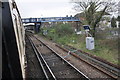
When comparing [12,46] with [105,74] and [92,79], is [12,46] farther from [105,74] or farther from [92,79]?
[105,74]

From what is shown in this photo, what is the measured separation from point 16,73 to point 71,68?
4798mm

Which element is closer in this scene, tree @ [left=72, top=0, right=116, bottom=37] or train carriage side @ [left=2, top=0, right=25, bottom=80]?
train carriage side @ [left=2, top=0, right=25, bottom=80]

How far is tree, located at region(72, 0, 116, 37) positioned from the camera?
1351cm

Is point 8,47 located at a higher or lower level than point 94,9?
lower

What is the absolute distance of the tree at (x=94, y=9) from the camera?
44.3 ft

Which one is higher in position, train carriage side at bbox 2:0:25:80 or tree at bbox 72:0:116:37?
tree at bbox 72:0:116:37

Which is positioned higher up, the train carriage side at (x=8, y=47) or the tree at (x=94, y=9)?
the tree at (x=94, y=9)

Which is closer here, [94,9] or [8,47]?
[8,47]

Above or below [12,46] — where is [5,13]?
→ above

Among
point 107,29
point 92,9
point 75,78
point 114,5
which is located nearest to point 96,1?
point 92,9

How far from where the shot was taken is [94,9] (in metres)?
14.9

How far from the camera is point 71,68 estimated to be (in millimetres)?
6242

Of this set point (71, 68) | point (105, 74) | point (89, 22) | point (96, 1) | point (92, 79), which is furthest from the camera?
point (89, 22)

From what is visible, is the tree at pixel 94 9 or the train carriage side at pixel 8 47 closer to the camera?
the train carriage side at pixel 8 47
